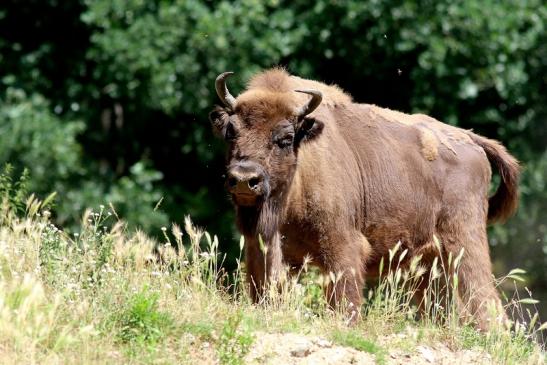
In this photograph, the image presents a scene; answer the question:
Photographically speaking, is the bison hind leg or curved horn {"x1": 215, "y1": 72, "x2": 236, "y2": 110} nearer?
curved horn {"x1": 215, "y1": 72, "x2": 236, "y2": 110}

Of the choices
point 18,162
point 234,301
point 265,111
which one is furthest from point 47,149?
point 234,301

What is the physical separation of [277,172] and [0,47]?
35.0ft

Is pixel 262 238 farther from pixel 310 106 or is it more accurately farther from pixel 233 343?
pixel 233 343

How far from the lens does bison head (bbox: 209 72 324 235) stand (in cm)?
901

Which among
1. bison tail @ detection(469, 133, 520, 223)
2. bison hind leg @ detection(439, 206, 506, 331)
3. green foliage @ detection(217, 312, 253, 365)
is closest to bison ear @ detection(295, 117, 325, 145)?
bison hind leg @ detection(439, 206, 506, 331)

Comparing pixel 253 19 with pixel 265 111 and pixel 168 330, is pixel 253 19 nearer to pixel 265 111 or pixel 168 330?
pixel 265 111

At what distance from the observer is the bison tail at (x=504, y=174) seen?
1132 cm

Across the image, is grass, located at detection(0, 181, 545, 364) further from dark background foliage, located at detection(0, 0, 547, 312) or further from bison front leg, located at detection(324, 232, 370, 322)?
dark background foliage, located at detection(0, 0, 547, 312)

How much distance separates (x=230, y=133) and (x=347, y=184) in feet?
4.12

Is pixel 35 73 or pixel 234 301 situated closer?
pixel 234 301

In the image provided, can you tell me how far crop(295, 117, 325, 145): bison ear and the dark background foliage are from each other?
269 inches

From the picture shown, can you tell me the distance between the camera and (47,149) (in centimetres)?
1680

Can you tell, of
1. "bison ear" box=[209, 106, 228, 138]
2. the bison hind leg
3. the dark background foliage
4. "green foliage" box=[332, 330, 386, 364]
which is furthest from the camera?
the dark background foliage

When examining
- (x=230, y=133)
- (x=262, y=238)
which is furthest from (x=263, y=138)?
(x=262, y=238)
